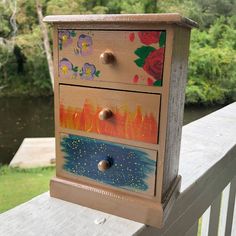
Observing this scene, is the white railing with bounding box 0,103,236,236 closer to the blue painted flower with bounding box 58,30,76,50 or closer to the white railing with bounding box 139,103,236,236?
the white railing with bounding box 139,103,236,236

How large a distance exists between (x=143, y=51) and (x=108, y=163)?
147 mm

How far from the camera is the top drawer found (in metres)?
0.34

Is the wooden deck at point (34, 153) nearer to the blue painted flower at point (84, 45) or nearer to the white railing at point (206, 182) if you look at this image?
the white railing at point (206, 182)

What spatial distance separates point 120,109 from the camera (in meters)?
0.37

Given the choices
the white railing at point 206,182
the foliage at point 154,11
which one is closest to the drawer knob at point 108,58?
the white railing at point 206,182

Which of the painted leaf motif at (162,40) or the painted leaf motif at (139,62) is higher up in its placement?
the painted leaf motif at (162,40)

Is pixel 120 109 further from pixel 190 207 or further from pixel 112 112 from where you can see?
pixel 190 207

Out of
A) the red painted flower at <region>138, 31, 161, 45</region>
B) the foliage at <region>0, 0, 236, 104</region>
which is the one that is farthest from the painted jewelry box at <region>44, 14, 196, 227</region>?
the foliage at <region>0, 0, 236, 104</region>

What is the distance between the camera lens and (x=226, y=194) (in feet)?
2.05

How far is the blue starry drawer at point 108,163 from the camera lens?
0.37m

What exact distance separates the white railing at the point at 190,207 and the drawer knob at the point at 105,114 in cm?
12

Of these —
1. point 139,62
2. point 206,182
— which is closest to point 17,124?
point 206,182

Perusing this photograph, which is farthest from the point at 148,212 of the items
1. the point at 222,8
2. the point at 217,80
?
the point at 217,80

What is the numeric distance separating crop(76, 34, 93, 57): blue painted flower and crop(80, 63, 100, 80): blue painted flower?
0.01 m
